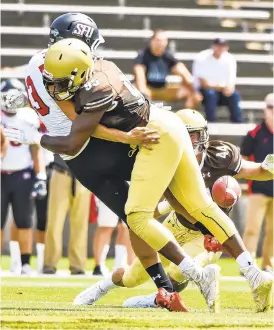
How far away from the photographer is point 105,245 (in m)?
10.9

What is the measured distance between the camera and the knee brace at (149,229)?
628 centimetres

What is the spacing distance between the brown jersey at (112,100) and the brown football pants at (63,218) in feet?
14.9

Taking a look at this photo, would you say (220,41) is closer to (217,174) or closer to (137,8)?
(137,8)

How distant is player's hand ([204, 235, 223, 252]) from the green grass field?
40 cm

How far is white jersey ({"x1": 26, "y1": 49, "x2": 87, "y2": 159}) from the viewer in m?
6.87

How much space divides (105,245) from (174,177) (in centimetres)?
446

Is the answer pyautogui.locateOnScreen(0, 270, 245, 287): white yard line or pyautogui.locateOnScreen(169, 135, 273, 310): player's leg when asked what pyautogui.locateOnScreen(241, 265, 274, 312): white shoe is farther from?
pyautogui.locateOnScreen(0, 270, 245, 287): white yard line

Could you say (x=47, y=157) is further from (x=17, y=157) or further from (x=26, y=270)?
(x=26, y=270)

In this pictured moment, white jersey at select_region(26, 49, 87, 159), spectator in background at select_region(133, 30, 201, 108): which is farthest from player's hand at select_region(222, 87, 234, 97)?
white jersey at select_region(26, 49, 87, 159)

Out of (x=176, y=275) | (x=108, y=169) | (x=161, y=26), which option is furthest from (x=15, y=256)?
(x=161, y=26)

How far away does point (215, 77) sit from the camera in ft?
45.5

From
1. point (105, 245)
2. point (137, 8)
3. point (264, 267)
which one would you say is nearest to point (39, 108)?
point (105, 245)

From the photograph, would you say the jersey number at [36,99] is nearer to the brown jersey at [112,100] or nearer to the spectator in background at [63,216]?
the brown jersey at [112,100]

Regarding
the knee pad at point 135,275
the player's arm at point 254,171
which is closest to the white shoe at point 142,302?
the knee pad at point 135,275
